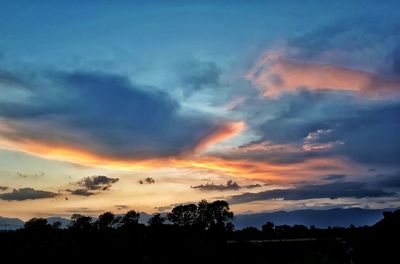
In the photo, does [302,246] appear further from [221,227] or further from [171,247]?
[221,227]

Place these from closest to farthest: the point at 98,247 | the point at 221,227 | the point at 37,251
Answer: the point at 37,251 → the point at 98,247 → the point at 221,227

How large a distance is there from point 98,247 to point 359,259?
46.6 metres

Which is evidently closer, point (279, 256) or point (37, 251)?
point (37, 251)

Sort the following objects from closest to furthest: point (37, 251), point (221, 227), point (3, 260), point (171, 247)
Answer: point (3, 260)
point (37, 251)
point (171, 247)
point (221, 227)

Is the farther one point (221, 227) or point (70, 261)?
point (221, 227)

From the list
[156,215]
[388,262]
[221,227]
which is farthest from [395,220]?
[156,215]

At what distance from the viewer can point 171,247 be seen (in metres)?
88.7

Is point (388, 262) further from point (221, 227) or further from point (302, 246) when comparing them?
point (221, 227)

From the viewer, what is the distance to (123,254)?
79.1 metres

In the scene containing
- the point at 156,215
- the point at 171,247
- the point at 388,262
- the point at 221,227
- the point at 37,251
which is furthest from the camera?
the point at 156,215

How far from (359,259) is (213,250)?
35088mm

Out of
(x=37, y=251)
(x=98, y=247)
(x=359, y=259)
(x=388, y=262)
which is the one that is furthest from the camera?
(x=98, y=247)

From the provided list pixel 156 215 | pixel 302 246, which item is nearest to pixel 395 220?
pixel 302 246

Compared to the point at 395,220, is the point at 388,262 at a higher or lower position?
lower
